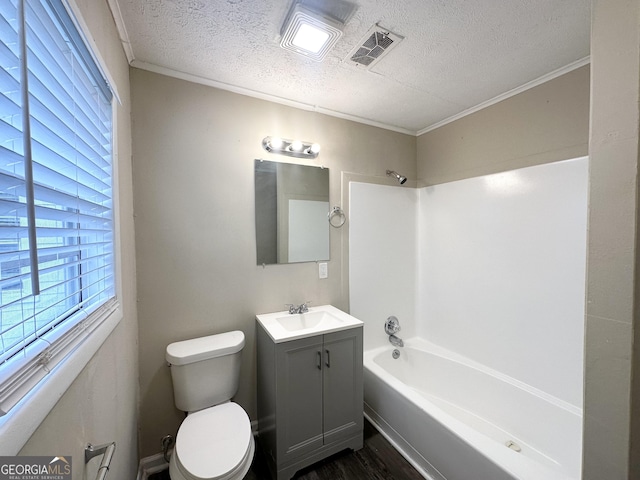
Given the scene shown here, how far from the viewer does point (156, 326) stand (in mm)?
1560

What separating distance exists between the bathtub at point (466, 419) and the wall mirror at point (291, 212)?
1.07 m

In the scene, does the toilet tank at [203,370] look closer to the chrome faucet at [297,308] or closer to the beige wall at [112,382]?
the beige wall at [112,382]

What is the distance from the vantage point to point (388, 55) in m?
1.45

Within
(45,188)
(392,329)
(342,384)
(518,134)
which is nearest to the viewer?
(45,188)

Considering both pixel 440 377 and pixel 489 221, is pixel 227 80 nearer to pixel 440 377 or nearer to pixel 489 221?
pixel 489 221

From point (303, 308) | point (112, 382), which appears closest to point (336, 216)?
point (303, 308)

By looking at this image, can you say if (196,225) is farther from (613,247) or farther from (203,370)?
(613,247)

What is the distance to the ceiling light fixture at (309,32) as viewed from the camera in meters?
1.15

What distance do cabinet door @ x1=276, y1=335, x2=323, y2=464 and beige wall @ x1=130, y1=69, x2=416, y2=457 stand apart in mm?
446

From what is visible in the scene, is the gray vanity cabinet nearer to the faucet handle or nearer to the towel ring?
the faucet handle

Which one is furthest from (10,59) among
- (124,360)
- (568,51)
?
(568,51)

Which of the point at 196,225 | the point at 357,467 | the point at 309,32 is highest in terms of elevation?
the point at 309,32

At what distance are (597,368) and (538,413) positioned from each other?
4.47 ft

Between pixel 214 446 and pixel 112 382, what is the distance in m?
0.55
